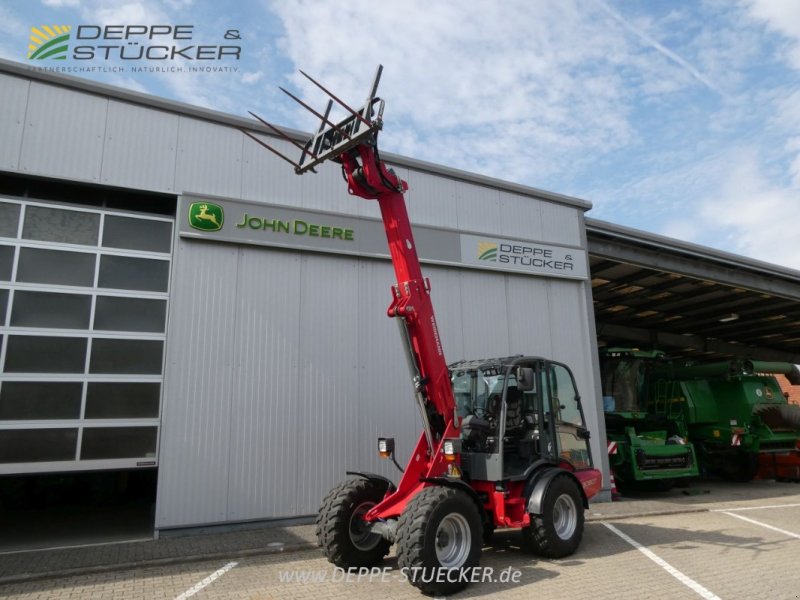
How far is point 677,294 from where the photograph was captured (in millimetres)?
16109

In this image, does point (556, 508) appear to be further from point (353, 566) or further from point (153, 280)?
point (153, 280)

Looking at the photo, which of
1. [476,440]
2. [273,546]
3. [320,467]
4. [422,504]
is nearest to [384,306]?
[320,467]

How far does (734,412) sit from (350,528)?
1262cm

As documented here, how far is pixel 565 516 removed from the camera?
259 inches

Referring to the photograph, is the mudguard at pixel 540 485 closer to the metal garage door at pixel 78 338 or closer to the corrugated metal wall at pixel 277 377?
the corrugated metal wall at pixel 277 377

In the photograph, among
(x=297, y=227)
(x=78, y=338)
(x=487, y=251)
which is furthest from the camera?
(x=487, y=251)

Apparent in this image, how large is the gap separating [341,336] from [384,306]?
0.97 meters

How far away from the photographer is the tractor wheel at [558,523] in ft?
20.0

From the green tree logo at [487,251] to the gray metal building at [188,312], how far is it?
1.14m

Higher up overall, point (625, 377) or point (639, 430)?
point (625, 377)

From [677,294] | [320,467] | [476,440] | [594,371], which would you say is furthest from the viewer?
[677,294]

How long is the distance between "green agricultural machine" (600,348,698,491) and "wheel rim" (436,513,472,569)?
686 cm

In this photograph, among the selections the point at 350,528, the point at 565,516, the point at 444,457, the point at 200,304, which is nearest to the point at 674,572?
the point at 565,516

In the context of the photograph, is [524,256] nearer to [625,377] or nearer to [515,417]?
[625,377]
